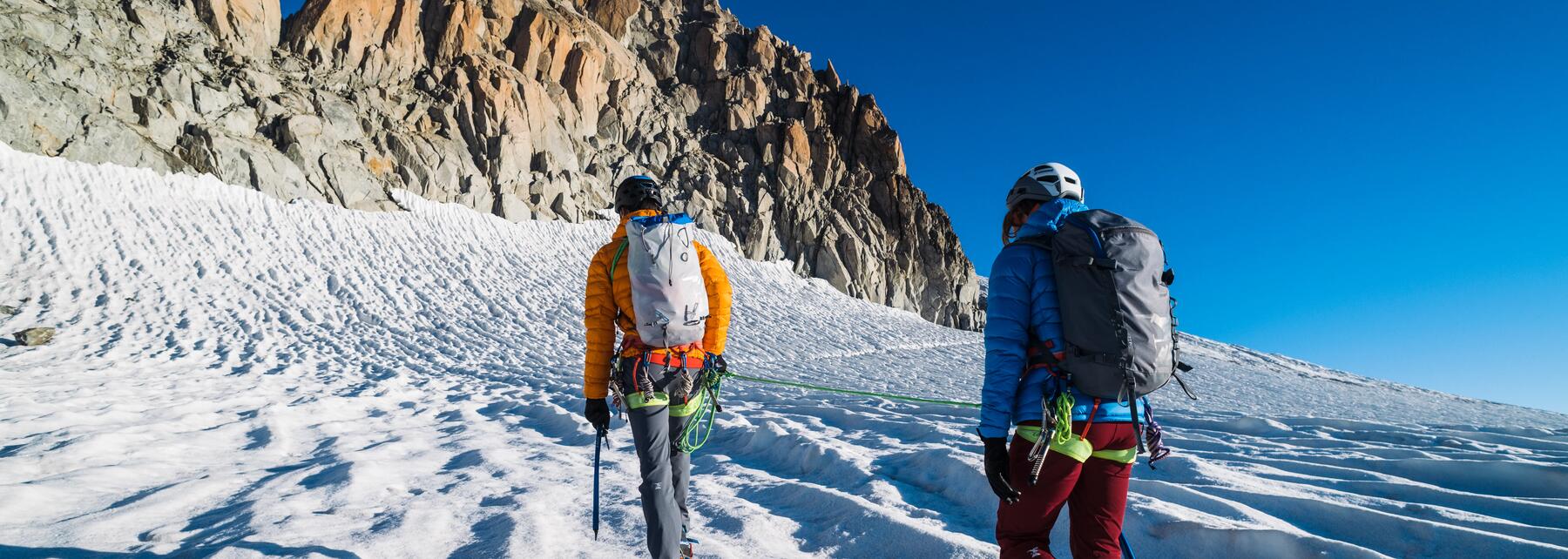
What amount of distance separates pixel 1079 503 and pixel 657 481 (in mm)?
1627

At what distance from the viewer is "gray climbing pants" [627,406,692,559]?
9.07 feet

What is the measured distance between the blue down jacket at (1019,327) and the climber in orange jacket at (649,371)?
1.31 meters

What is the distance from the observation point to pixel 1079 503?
2107mm

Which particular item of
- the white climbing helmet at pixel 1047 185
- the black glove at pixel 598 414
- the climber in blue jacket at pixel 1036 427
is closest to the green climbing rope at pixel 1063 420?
the climber in blue jacket at pixel 1036 427

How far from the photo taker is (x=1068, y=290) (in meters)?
2.02

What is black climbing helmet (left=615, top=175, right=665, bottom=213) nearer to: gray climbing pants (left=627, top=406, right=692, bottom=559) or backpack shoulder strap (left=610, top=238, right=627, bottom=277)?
backpack shoulder strap (left=610, top=238, right=627, bottom=277)

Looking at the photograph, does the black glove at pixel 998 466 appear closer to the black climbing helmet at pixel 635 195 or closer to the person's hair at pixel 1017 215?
the person's hair at pixel 1017 215

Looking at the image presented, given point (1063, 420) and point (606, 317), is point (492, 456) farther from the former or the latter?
point (1063, 420)

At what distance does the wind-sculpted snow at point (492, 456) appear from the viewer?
3.27 meters

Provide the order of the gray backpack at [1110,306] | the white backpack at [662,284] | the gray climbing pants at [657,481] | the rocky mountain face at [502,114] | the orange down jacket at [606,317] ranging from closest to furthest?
the gray backpack at [1110,306] → the gray climbing pants at [657,481] → the white backpack at [662,284] → the orange down jacket at [606,317] → the rocky mountain face at [502,114]

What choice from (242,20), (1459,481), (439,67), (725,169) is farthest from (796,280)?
(1459,481)

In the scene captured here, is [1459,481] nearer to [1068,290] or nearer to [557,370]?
[1068,290]

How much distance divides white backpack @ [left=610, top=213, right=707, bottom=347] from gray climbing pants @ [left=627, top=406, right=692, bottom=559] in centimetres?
32

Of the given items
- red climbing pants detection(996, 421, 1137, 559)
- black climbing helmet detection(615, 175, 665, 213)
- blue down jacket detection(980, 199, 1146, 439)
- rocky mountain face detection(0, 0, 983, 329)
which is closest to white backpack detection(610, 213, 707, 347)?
black climbing helmet detection(615, 175, 665, 213)
